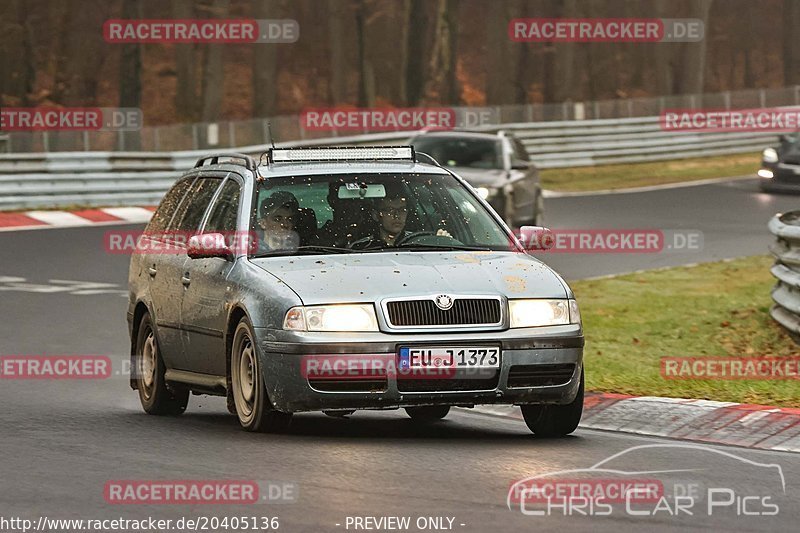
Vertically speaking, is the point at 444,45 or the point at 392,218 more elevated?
the point at 444,45

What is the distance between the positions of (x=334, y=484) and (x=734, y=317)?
29.1 feet

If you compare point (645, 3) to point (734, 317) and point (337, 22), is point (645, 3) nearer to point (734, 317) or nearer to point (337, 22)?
point (337, 22)

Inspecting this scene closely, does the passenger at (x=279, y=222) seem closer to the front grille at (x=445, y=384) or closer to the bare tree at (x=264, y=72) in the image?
the front grille at (x=445, y=384)

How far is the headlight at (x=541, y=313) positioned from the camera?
965 centimetres

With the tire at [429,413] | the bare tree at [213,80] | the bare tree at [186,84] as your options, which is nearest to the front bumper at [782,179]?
the bare tree at [213,80]

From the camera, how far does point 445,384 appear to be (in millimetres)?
9523

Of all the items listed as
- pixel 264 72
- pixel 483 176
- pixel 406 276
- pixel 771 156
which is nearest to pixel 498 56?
pixel 264 72

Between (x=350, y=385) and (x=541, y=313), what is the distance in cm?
110

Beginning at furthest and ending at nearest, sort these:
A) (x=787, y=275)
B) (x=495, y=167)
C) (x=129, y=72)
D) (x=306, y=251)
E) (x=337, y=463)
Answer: (x=129, y=72) → (x=495, y=167) → (x=787, y=275) → (x=306, y=251) → (x=337, y=463)

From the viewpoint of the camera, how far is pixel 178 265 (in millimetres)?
11445

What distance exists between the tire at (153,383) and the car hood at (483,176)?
1230 cm

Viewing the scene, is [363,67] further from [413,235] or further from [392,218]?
[413,235]

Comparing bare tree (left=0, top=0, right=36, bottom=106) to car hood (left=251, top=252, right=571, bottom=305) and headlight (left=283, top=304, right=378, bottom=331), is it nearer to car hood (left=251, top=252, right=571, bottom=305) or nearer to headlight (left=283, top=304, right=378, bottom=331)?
car hood (left=251, top=252, right=571, bottom=305)

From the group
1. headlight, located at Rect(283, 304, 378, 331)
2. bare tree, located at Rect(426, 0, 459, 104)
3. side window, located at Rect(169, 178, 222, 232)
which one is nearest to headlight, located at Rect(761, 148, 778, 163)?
bare tree, located at Rect(426, 0, 459, 104)
